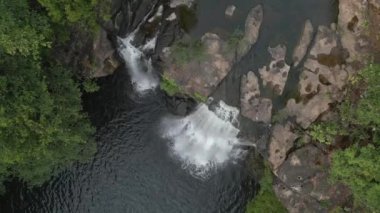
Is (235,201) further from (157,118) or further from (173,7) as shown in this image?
(173,7)

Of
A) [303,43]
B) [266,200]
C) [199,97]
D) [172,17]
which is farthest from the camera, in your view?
[266,200]

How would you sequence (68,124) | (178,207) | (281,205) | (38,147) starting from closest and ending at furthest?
1. (38,147)
2. (68,124)
3. (281,205)
4. (178,207)

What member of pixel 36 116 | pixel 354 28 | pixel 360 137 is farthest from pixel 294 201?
pixel 36 116

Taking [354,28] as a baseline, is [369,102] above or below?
below

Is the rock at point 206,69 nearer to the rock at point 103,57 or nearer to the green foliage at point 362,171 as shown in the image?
the rock at point 103,57

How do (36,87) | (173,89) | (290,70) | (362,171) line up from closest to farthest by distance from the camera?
1. (362,171)
2. (36,87)
3. (290,70)
4. (173,89)

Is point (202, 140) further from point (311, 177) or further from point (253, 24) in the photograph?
point (253, 24)

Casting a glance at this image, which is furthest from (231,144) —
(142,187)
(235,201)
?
(142,187)
